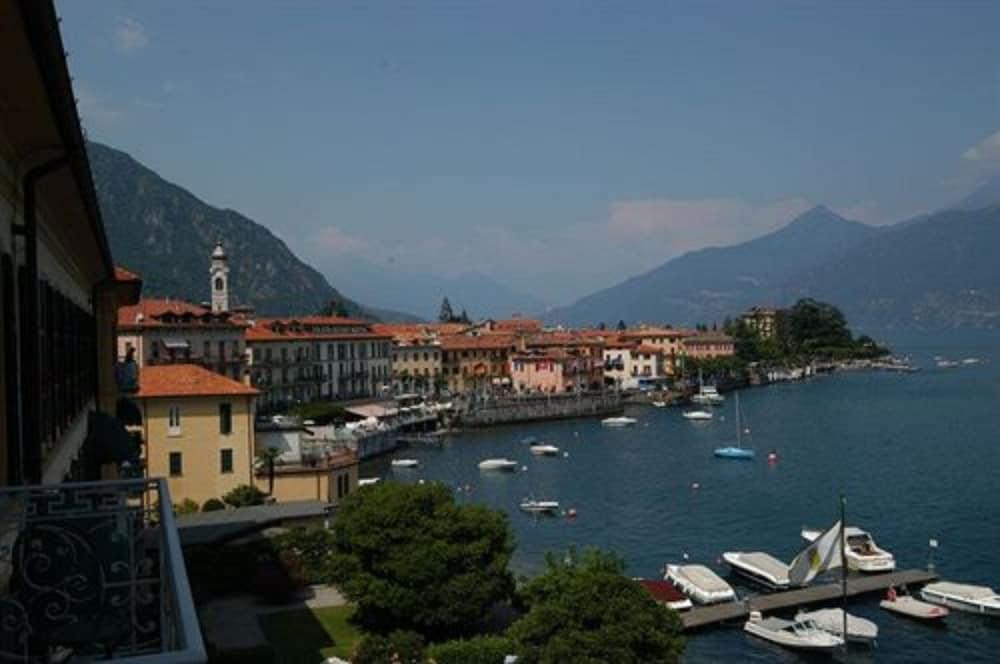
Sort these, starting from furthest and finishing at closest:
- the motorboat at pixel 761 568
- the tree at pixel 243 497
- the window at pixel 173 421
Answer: the window at pixel 173 421 < the motorboat at pixel 761 568 < the tree at pixel 243 497

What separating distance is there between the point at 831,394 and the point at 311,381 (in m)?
67.3

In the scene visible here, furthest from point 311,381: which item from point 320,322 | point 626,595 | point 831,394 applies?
point 626,595

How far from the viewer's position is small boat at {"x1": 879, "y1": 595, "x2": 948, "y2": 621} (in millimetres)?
34000

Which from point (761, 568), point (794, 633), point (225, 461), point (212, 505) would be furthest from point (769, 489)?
point (212, 505)

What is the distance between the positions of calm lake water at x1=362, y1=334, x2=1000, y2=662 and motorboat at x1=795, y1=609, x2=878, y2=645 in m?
0.53

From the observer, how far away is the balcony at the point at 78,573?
436 centimetres

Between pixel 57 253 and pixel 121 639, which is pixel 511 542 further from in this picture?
pixel 121 639

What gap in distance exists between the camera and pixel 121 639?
486cm

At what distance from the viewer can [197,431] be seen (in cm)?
3875

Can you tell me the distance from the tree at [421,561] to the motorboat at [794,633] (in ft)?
29.1

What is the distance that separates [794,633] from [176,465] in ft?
Result: 74.3

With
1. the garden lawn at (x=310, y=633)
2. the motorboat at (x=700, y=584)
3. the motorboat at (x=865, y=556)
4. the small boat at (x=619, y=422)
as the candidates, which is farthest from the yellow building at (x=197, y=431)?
the small boat at (x=619, y=422)

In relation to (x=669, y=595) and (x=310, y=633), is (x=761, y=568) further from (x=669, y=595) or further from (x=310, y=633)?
(x=310, y=633)

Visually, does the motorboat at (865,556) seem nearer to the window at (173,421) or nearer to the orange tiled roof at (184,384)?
the orange tiled roof at (184,384)
